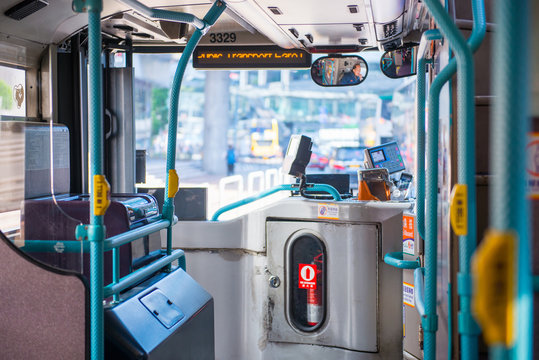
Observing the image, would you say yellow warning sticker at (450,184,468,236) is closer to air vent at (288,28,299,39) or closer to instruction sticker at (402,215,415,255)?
instruction sticker at (402,215,415,255)

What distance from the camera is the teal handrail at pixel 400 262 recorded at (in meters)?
2.89

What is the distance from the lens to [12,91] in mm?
3109

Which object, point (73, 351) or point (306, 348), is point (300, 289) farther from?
point (73, 351)

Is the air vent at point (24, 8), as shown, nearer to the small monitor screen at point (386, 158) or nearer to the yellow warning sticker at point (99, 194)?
the yellow warning sticker at point (99, 194)

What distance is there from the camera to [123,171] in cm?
425

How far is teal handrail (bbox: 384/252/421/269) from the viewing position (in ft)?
9.49

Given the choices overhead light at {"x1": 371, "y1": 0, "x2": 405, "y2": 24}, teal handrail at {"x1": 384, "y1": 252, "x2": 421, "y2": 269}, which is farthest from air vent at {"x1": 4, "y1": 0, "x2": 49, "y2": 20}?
teal handrail at {"x1": 384, "y1": 252, "x2": 421, "y2": 269}

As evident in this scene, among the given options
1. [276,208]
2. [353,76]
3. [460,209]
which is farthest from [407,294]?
[460,209]

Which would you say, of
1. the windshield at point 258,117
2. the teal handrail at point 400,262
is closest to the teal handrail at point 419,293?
the teal handrail at point 400,262

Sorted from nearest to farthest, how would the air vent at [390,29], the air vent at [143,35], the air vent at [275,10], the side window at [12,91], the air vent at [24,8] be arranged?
the air vent at [24,8] < the side window at [12,91] < the air vent at [275,10] < the air vent at [390,29] < the air vent at [143,35]

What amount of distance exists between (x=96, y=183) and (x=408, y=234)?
6.42ft

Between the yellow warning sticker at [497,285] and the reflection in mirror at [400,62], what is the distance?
11.9ft

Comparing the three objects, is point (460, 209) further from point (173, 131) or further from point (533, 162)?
point (173, 131)

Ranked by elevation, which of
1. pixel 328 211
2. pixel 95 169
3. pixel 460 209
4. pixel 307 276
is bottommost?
pixel 307 276
